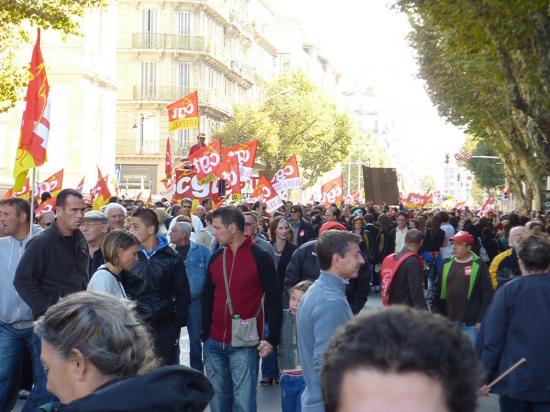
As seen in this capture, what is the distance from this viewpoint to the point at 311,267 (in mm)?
10484

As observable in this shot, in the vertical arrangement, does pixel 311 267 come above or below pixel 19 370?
above

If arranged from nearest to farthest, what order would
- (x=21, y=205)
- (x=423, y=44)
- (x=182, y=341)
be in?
(x=21, y=205) < (x=182, y=341) < (x=423, y=44)

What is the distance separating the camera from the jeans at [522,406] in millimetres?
6676

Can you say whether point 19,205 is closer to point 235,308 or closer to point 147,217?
point 147,217

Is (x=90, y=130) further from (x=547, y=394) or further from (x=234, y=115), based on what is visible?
(x=547, y=394)

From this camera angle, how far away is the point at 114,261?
Result: 717 cm

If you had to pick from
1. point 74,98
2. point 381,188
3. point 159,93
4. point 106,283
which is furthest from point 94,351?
point 159,93

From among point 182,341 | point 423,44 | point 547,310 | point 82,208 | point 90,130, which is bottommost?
point 182,341

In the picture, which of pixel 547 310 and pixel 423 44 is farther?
pixel 423 44

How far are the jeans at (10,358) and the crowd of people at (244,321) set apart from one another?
10 millimetres

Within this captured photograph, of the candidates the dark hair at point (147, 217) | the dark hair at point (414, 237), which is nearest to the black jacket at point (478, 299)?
the dark hair at point (414, 237)

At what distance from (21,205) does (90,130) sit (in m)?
38.6

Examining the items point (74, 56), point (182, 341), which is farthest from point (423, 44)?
point (182, 341)

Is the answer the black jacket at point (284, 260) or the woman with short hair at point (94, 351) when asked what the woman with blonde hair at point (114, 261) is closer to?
the woman with short hair at point (94, 351)
